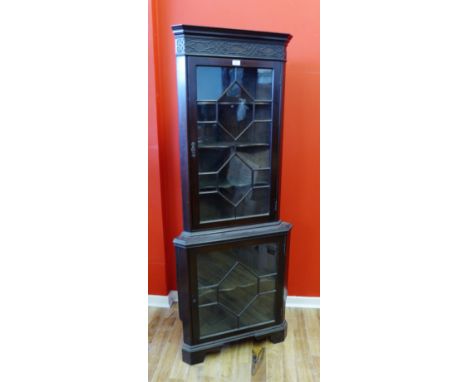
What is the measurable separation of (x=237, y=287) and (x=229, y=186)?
0.56 meters

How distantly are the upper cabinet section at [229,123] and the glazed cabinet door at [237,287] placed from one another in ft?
0.49

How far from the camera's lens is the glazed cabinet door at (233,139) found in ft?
5.16

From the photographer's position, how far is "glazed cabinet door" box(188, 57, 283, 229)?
157 cm

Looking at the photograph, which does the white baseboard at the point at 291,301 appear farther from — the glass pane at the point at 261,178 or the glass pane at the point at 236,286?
the glass pane at the point at 261,178

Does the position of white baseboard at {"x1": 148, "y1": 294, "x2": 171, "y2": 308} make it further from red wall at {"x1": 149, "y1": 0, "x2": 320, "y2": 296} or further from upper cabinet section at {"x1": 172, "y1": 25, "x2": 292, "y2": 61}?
upper cabinet section at {"x1": 172, "y1": 25, "x2": 292, "y2": 61}

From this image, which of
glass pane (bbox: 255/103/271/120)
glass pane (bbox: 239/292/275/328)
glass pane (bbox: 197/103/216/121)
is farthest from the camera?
glass pane (bbox: 239/292/275/328)

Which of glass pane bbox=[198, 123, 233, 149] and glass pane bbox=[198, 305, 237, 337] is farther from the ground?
glass pane bbox=[198, 123, 233, 149]

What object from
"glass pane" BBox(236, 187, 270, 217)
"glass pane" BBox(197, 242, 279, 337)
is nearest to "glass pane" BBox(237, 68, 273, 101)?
"glass pane" BBox(236, 187, 270, 217)

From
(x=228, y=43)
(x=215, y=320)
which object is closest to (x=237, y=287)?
(x=215, y=320)

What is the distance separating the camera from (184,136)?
1.58 metres

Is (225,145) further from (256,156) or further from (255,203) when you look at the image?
(255,203)

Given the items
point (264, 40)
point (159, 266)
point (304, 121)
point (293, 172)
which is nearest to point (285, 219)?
point (293, 172)

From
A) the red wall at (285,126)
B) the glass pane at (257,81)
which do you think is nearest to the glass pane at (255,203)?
the red wall at (285,126)

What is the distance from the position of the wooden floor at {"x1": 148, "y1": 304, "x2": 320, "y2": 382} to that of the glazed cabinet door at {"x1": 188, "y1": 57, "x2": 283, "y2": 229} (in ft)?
2.46
